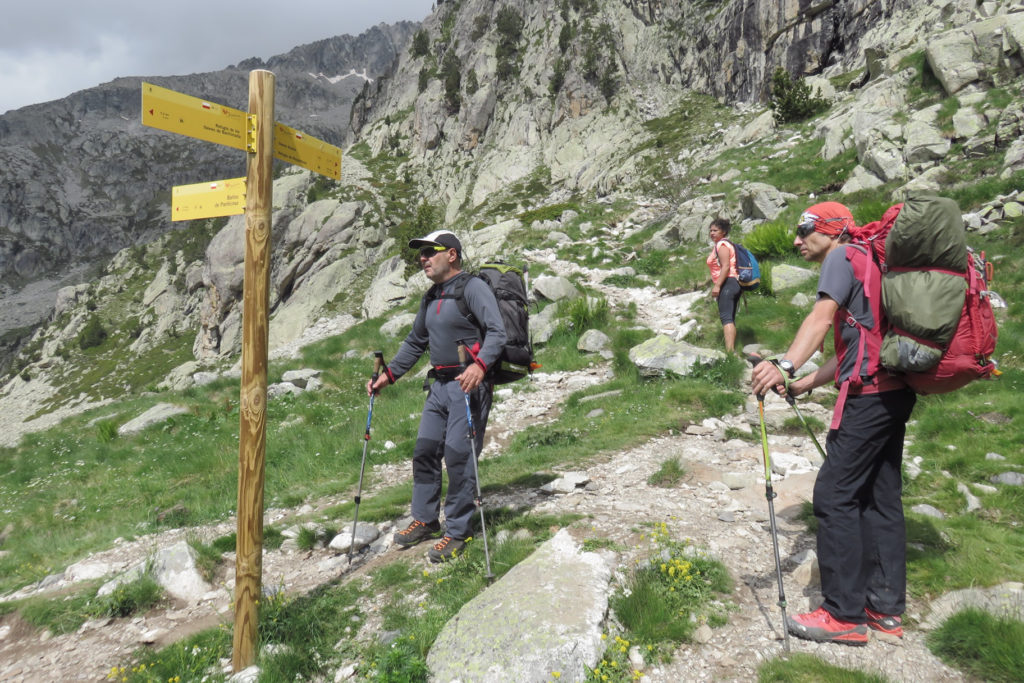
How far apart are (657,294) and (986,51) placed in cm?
1477

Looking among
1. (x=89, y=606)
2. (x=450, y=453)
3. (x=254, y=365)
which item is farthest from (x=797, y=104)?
(x=89, y=606)

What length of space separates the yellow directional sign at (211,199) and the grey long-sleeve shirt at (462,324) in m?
2.07

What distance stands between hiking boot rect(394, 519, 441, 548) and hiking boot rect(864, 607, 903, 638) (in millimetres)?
3966

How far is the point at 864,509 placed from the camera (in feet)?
12.8

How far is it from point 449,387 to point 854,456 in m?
3.61

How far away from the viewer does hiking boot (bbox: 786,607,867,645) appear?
3554 millimetres

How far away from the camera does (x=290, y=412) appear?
494 inches

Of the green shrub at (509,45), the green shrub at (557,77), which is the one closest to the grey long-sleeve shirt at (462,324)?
the green shrub at (557,77)

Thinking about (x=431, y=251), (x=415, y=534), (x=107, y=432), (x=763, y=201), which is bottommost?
(x=107, y=432)

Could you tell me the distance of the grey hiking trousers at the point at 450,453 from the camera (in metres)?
5.32

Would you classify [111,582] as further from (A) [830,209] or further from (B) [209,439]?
(A) [830,209]

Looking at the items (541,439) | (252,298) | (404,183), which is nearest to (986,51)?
(541,439)

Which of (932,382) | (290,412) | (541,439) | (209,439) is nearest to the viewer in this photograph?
(932,382)

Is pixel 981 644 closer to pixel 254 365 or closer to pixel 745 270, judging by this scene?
pixel 254 365
